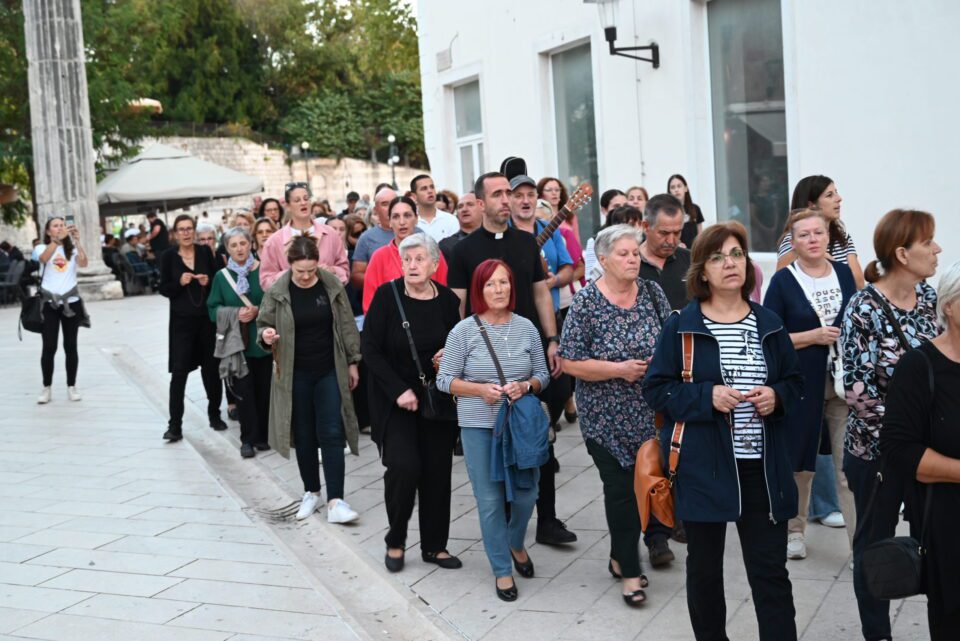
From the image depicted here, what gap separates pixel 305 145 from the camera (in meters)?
52.8

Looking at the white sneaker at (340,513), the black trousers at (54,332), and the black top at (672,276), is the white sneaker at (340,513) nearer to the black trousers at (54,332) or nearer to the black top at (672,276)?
the black top at (672,276)

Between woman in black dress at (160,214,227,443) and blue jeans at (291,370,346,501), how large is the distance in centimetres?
292

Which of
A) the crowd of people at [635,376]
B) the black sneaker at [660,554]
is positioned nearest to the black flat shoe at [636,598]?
the crowd of people at [635,376]

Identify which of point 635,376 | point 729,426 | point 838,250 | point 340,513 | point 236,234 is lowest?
point 340,513

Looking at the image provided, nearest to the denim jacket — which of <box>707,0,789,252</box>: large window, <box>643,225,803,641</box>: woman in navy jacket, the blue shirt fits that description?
<box>643,225,803,641</box>: woman in navy jacket

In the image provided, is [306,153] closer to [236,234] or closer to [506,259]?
[236,234]

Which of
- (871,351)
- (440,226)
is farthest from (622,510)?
(440,226)

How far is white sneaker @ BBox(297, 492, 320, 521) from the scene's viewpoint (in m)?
7.50

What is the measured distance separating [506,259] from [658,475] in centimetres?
245

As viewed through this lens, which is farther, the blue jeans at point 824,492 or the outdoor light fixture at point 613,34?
the outdoor light fixture at point 613,34

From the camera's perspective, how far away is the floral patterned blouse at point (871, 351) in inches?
174

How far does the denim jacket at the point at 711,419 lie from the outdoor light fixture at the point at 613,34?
26.6 feet

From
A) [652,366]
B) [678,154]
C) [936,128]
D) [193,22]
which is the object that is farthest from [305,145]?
[652,366]

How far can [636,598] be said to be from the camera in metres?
5.38
